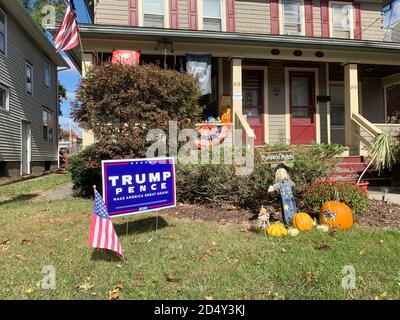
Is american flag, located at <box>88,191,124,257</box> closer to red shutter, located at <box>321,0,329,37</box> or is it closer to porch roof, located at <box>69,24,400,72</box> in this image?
porch roof, located at <box>69,24,400,72</box>

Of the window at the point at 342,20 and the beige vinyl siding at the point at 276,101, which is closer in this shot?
the beige vinyl siding at the point at 276,101

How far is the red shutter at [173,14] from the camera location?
1325 centimetres

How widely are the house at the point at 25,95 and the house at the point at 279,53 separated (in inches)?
159

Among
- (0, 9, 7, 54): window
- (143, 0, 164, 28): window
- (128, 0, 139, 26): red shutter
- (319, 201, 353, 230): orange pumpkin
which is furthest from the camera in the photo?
(0, 9, 7, 54): window

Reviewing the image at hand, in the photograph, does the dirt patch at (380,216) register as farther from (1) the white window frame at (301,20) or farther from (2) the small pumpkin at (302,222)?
(1) the white window frame at (301,20)

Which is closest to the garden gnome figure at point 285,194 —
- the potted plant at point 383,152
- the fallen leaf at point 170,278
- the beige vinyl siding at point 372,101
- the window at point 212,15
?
the fallen leaf at point 170,278

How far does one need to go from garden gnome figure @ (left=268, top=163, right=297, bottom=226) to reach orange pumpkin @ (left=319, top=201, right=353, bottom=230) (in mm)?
452

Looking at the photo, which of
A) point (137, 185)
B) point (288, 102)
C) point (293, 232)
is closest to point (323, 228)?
point (293, 232)

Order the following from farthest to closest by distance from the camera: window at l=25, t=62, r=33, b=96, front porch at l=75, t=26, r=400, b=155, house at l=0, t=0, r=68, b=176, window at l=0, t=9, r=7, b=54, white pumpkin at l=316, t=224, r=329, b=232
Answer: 1. window at l=25, t=62, r=33, b=96
2. house at l=0, t=0, r=68, b=176
3. window at l=0, t=9, r=7, b=54
4. front porch at l=75, t=26, r=400, b=155
5. white pumpkin at l=316, t=224, r=329, b=232

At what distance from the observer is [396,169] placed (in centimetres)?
945

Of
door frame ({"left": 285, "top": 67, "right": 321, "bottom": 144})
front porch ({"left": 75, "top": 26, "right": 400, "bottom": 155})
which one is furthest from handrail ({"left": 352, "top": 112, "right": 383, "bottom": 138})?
door frame ({"left": 285, "top": 67, "right": 321, "bottom": 144})

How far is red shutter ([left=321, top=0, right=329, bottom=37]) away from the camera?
47.6ft

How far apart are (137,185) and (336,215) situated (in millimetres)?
2944

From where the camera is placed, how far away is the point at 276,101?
543 inches
